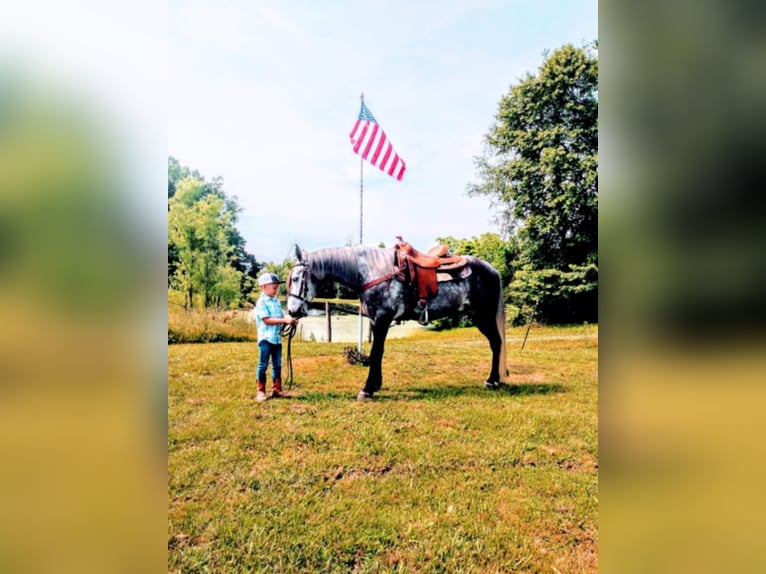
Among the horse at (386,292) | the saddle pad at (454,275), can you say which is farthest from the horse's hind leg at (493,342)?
the saddle pad at (454,275)

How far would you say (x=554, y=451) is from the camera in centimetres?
230

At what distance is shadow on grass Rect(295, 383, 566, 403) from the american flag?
249 centimetres

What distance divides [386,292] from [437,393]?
45.8 inches

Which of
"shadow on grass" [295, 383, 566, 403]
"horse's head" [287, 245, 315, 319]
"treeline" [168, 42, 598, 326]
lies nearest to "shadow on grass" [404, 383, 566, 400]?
"shadow on grass" [295, 383, 566, 403]

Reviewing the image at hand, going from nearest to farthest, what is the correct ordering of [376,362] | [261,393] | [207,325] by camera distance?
[261,393] → [376,362] → [207,325]

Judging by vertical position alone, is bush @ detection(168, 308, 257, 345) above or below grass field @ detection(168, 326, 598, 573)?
above

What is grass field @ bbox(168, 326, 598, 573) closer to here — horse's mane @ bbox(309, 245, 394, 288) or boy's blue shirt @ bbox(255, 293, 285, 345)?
boy's blue shirt @ bbox(255, 293, 285, 345)

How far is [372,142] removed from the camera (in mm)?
3969

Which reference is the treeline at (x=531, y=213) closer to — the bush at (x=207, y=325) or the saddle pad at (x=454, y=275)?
the bush at (x=207, y=325)

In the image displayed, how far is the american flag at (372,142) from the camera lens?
394 cm

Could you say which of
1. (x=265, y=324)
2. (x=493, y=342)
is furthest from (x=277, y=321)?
(x=493, y=342)

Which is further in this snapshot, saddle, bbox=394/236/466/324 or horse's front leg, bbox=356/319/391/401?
saddle, bbox=394/236/466/324

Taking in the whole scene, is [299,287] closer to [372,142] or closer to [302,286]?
[302,286]

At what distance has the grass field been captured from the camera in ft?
4.90
